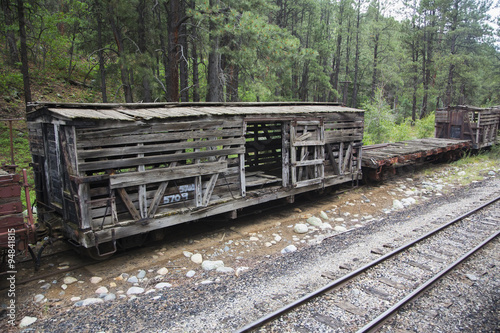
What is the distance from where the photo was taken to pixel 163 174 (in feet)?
21.7

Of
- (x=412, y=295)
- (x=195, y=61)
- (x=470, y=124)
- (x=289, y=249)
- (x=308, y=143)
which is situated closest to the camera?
(x=412, y=295)

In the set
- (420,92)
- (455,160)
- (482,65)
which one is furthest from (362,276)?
(482,65)

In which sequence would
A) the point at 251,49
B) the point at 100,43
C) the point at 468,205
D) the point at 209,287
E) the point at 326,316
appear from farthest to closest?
the point at 100,43 < the point at 251,49 < the point at 468,205 < the point at 209,287 < the point at 326,316

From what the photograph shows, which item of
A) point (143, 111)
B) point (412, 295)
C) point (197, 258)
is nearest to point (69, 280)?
point (197, 258)

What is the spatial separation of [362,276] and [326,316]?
1.48 metres

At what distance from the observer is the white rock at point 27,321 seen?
181 inches

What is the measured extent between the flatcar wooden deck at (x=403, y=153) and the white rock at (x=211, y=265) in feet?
25.2

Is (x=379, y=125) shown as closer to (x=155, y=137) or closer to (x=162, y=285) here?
(x=155, y=137)

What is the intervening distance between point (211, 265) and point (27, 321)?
298cm

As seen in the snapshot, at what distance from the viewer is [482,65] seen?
31.5 m

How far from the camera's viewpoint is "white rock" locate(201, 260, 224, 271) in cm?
637

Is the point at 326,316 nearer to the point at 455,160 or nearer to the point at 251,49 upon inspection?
the point at 251,49

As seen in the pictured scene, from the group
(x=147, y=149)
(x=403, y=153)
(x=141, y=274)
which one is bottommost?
(x=141, y=274)

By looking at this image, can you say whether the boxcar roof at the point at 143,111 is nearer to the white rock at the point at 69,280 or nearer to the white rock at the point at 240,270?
the white rock at the point at 69,280
